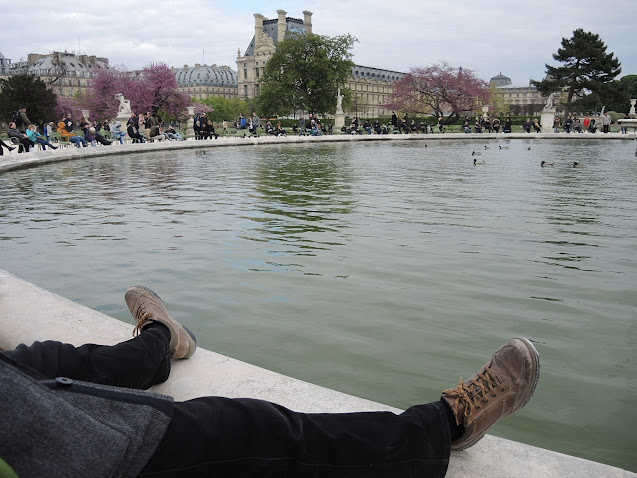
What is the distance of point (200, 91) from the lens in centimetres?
15312

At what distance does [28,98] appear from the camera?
160ft

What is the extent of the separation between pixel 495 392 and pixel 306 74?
56.3 m

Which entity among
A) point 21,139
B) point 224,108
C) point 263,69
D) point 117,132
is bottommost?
point 21,139

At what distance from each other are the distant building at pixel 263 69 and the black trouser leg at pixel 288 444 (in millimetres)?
124964

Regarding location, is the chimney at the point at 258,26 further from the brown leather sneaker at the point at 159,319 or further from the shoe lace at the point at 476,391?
the shoe lace at the point at 476,391

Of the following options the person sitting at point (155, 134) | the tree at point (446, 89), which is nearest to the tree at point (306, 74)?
the tree at point (446, 89)

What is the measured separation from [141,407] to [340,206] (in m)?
7.92

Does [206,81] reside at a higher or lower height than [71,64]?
lower

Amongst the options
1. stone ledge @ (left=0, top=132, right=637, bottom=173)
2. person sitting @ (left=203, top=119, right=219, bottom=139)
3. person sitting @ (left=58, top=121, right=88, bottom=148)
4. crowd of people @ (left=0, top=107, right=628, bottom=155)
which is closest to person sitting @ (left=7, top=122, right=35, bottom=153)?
crowd of people @ (left=0, top=107, right=628, bottom=155)

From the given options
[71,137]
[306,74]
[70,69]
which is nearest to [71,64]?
[70,69]

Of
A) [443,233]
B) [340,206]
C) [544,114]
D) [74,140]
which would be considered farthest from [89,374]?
[544,114]

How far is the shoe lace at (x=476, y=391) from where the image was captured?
2062 millimetres

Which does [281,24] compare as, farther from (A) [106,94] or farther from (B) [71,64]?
(A) [106,94]

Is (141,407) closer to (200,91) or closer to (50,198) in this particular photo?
(50,198)
